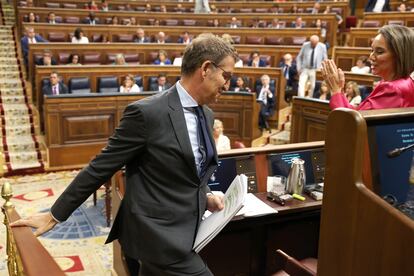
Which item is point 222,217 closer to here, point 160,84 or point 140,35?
point 160,84

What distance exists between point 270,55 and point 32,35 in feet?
11.9

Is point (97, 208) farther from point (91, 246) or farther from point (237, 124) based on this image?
point (237, 124)

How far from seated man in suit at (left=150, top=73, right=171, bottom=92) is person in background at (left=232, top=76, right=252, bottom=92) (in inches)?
34.6

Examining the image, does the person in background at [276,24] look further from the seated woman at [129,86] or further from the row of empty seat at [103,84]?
the seated woman at [129,86]

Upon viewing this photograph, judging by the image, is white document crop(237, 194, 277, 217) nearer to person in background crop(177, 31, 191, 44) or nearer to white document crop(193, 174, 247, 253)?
white document crop(193, 174, 247, 253)

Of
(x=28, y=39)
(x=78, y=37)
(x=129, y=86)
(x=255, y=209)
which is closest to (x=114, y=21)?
(x=78, y=37)

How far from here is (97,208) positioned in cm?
369

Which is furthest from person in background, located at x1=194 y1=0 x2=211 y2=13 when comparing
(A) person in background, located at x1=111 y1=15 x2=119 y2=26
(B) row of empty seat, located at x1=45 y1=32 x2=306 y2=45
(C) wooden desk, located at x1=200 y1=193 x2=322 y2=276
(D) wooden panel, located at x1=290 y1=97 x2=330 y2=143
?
(C) wooden desk, located at x1=200 y1=193 x2=322 y2=276

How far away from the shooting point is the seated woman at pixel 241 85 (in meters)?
5.69

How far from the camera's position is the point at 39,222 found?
115 centimetres

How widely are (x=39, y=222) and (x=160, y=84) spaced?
458 cm

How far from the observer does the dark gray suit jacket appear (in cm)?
110


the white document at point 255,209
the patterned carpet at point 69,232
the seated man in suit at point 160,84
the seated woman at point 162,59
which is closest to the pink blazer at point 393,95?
the white document at point 255,209

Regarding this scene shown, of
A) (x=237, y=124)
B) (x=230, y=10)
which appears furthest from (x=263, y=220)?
(x=230, y=10)
